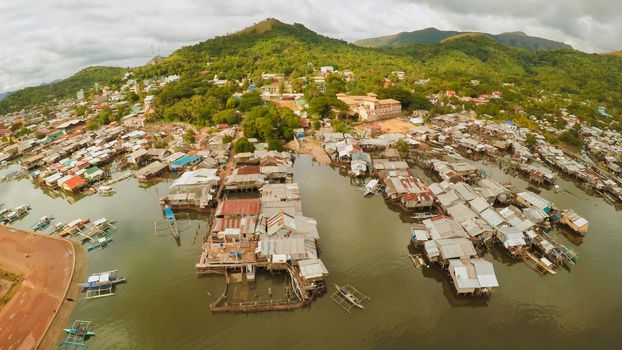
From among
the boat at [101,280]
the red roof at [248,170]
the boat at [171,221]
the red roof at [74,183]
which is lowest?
the boat at [101,280]

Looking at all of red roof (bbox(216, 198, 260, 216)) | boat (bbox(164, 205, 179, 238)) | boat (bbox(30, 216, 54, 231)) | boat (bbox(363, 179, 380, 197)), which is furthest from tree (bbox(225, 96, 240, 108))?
boat (bbox(363, 179, 380, 197))

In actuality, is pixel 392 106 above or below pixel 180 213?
above

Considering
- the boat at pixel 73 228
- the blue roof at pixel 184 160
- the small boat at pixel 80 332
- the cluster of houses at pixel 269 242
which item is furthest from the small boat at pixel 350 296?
the blue roof at pixel 184 160

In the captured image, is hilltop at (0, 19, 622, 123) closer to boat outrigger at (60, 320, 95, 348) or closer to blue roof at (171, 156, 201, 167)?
blue roof at (171, 156, 201, 167)

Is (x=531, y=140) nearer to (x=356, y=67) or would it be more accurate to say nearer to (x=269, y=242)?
(x=269, y=242)

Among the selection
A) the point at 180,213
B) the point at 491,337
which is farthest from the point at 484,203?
the point at 180,213

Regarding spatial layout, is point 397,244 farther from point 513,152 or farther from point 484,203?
point 513,152

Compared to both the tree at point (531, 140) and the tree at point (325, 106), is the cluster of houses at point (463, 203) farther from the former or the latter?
the tree at point (325, 106)
